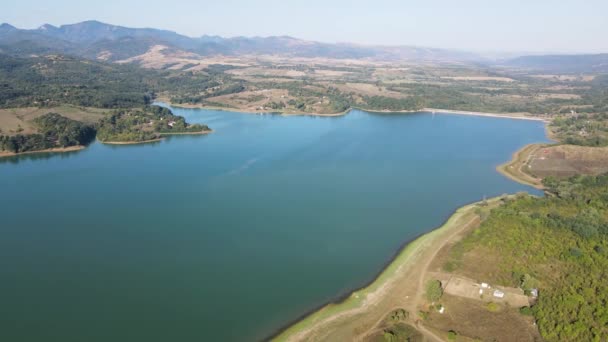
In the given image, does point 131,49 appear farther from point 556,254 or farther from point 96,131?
point 556,254

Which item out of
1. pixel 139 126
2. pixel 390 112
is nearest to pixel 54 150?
pixel 139 126

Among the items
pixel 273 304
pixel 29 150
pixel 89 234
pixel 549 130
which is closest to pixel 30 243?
pixel 89 234

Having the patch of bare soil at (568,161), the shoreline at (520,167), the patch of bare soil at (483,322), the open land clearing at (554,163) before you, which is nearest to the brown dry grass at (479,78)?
the shoreline at (520,167)

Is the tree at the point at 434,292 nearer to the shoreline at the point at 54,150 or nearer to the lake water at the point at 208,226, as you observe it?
the lake water at the point at 208,226

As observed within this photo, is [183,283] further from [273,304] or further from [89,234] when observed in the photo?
[89,234]

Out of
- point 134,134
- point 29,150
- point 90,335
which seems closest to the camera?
point 90,335

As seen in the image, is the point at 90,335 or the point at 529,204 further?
the point at 529,204

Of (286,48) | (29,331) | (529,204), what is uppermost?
(286,48)

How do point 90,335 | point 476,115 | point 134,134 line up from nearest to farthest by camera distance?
1. point 90,335
2. point 134,134
3. point 476,115
